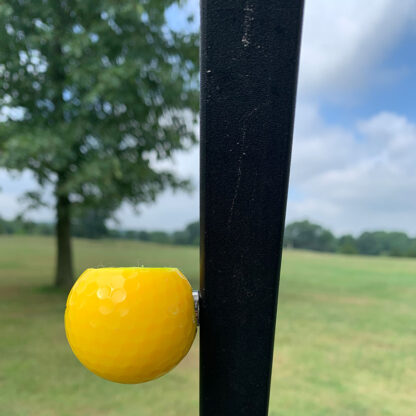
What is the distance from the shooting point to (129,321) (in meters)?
0.29

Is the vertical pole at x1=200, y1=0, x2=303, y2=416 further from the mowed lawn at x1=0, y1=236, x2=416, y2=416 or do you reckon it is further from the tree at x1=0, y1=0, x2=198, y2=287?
the tree at x1=0, y1=0, x2=198, y2=287

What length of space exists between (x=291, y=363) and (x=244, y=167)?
1.68m

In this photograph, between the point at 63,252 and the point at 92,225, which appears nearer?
the point at 63,252

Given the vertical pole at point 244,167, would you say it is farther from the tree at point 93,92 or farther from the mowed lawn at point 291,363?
the tree at point 93,92

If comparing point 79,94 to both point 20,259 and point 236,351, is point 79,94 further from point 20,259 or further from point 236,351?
point 20,259

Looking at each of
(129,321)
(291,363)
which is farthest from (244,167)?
(291,363)

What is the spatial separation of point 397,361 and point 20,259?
433 centimetres

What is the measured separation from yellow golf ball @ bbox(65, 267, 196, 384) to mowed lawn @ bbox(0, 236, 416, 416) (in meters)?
0.04

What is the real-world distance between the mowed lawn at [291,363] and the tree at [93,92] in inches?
34.0

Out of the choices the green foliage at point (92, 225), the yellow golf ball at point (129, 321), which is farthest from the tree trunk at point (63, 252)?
the yellow golf ball at point (129, 321)

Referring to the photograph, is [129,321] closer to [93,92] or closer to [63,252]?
[93,92]

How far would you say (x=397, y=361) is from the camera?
71.6 inches

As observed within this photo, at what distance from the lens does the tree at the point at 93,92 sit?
2340 mm

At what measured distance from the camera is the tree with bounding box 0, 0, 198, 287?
2.34 meters
